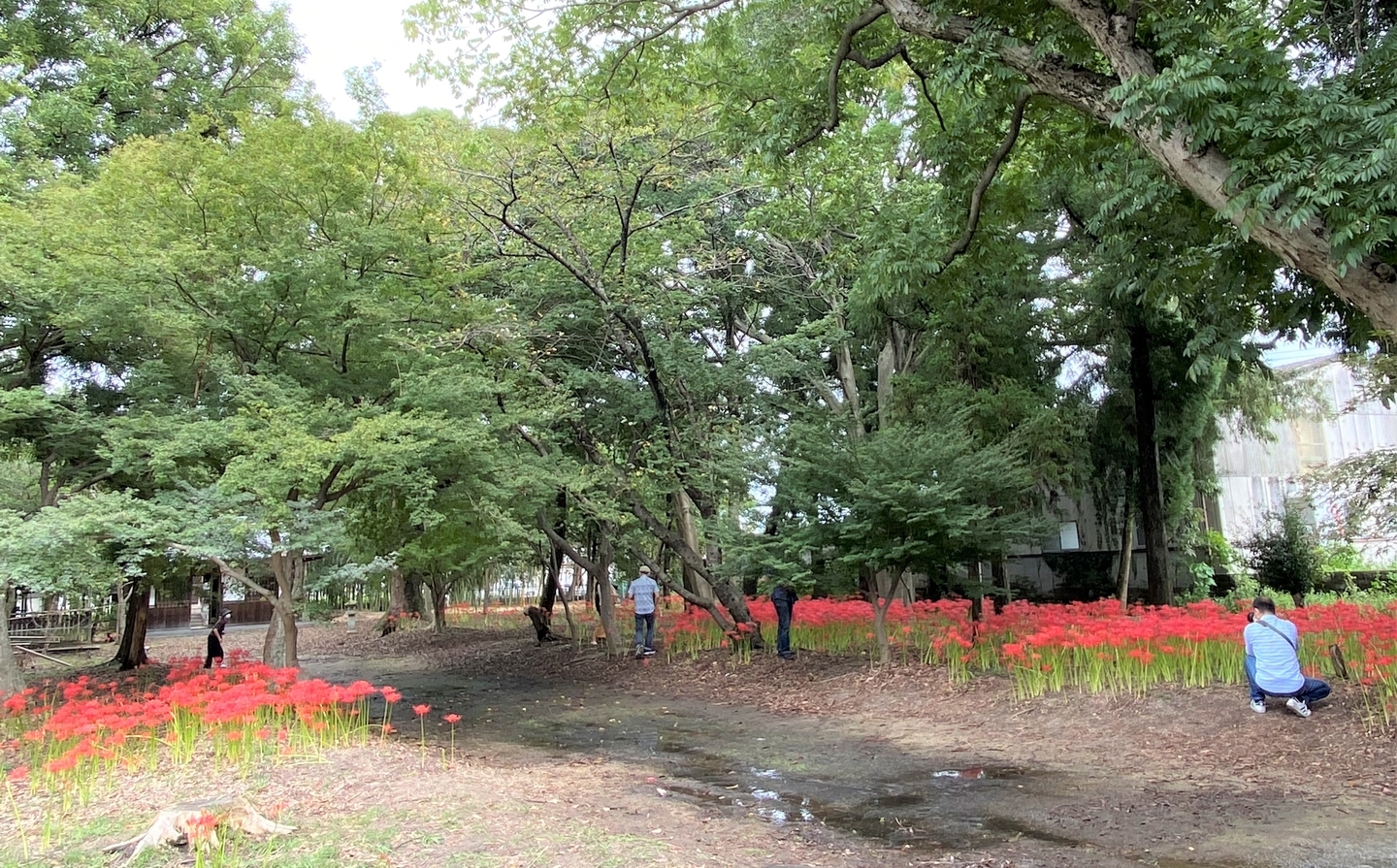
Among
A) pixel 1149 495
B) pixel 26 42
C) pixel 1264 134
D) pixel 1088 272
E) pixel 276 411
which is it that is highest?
pixel 26 42

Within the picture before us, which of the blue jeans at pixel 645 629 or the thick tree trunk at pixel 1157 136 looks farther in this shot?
the blue jeans at pixel 645 629

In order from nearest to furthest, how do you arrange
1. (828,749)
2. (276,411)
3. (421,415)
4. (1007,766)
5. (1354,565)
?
(1007,766)
(828,749)
(276,411)
(421,415)
(1354,565)

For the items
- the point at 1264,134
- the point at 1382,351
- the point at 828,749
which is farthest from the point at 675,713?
the point at 1382,351

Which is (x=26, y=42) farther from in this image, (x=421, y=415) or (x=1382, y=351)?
(x=1382, y=351)

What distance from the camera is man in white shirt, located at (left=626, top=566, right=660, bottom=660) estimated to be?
15.1 meters

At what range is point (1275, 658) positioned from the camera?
6.97 metres

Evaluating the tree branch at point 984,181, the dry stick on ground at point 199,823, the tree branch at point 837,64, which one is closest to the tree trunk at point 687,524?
the tree branch at point 837,64

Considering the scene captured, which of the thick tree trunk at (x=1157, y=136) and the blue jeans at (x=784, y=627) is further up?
the thick tree trunk at (x=1157, y=136)

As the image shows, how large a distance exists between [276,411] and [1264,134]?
9378mm

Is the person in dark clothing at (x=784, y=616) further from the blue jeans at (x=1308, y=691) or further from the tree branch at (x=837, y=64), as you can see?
the tree branch at (x=837, y=64)

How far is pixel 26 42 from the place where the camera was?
1397 centimetres

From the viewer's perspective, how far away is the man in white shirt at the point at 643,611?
15.1 metres

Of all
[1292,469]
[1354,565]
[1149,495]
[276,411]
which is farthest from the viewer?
[1292,469]

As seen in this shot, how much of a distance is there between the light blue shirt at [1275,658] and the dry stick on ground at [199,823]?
743 centimetres
